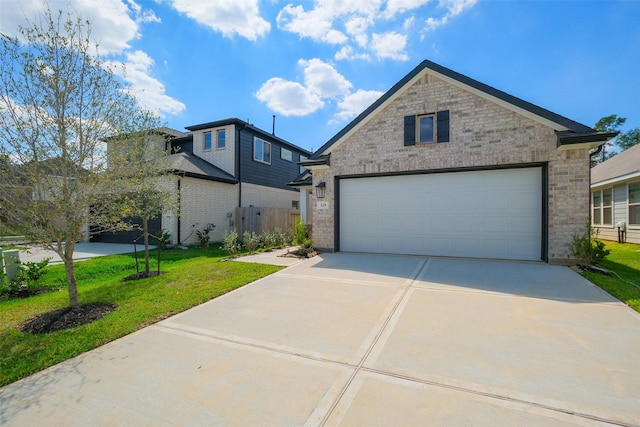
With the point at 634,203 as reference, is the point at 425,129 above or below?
above

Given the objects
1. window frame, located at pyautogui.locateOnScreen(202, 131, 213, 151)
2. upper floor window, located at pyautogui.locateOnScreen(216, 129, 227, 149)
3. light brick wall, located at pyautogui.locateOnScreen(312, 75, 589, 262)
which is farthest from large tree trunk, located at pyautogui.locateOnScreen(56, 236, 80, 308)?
window frame, located at pyautogui.locateOnScreen(202, 131, 213, 151)

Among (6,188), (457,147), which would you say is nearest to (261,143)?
(457,147)

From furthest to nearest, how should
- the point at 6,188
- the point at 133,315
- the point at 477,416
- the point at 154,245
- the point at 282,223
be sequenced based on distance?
the point at 282,223 → the point at 154,245 → the point at 133,315 → the point at 6,188 → the point at 477,416

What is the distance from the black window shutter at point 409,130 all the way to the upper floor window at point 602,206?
1168 cm

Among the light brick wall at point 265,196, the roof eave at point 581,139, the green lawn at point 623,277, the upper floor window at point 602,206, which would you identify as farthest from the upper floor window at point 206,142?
the upper floor window at point 602,206

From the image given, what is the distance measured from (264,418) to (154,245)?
12810mm

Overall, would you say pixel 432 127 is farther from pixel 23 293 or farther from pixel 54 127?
pixel 23 293

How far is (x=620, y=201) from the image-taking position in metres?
12.7

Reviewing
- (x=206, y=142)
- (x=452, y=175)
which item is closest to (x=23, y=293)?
(x=452, y=175)

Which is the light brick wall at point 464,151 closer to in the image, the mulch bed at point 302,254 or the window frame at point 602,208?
the mulch bed at point 302,254

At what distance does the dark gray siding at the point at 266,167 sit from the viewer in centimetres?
1540

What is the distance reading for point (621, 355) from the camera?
292 centimetres

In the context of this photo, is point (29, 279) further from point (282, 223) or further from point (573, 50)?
point (573, 50)

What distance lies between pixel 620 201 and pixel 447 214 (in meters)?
10.2
